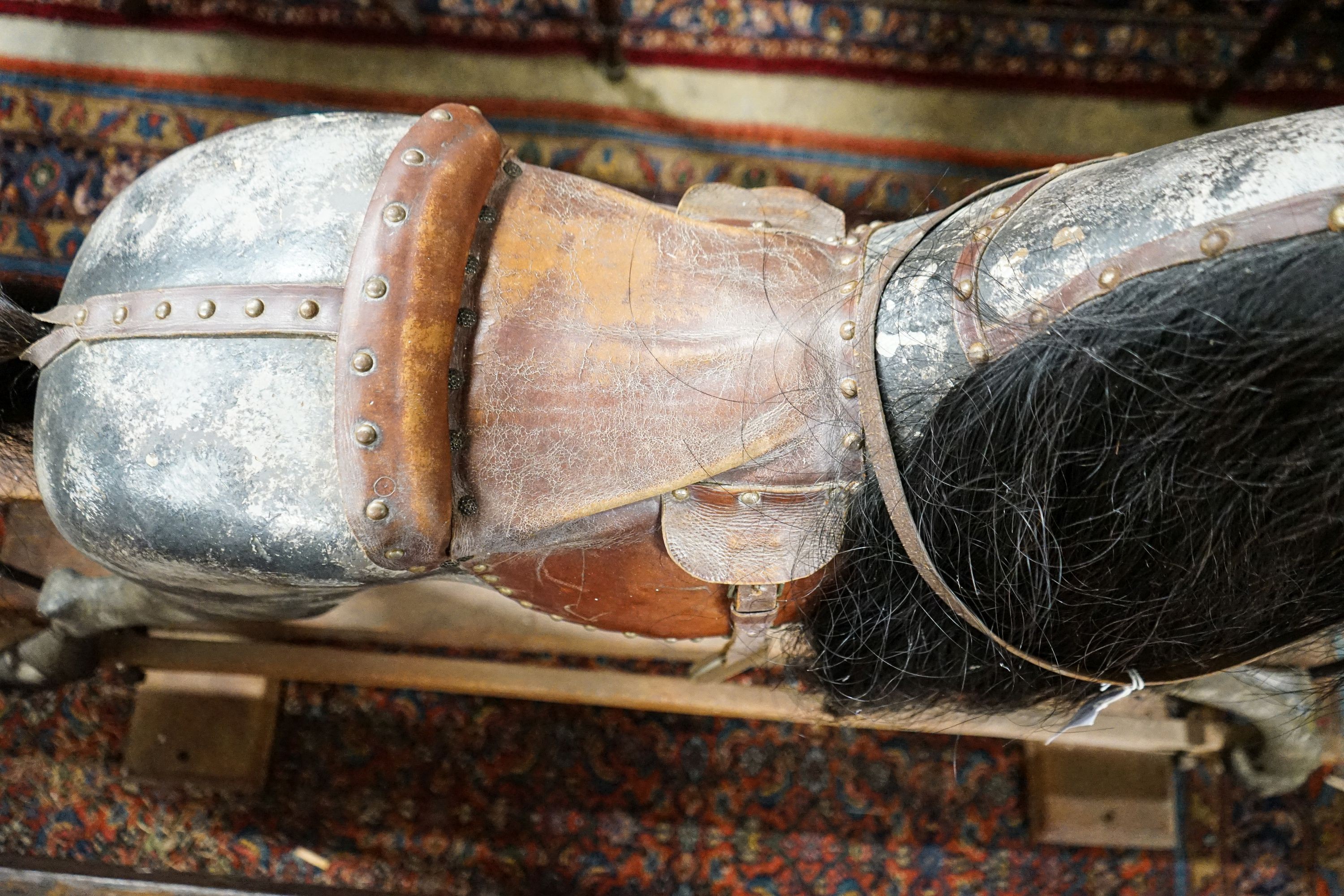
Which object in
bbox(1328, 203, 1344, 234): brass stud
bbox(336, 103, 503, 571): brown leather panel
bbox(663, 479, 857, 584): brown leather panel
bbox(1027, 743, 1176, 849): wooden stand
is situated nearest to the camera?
bbox(1328, 203, 1344, 234): brass stud

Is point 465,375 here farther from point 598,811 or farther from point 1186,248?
point 598,811

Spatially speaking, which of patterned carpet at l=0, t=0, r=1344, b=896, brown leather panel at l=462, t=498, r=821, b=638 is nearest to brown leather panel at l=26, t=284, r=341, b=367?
brown leather panel at l=462, t=498, r=821, b=638

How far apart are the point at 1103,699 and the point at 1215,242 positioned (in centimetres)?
59

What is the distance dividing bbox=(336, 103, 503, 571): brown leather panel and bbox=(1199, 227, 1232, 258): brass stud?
0.62 m

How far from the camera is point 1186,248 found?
0.68 metres

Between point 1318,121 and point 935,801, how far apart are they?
1.47 meters

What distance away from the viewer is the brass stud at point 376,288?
78cm

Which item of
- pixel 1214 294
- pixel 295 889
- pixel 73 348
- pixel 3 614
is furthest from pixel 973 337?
pixel 3 614

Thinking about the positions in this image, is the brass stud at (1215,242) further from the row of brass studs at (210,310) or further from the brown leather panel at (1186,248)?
the row of brass studs at (210,310)

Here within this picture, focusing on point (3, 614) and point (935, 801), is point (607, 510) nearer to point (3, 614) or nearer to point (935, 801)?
point (935, 801)

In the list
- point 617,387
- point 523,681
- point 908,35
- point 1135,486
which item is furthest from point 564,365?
point 908,35

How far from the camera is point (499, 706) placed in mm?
1792

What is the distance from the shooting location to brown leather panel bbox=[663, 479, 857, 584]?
0.90m

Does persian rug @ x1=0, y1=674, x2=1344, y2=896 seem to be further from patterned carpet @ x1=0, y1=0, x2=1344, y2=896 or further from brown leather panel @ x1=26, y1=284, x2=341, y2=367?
brown leather panel @ x1=26, y1=284, x2=341, y2=367
